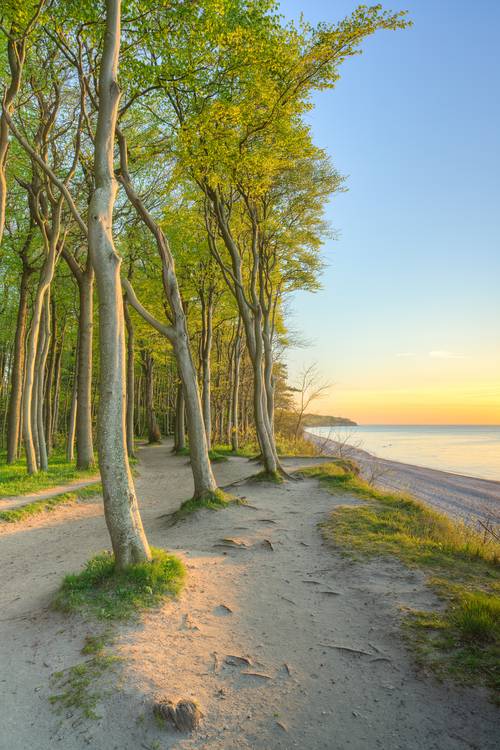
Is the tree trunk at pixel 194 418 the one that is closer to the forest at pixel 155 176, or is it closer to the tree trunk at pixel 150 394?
the forest at pixel 155 176

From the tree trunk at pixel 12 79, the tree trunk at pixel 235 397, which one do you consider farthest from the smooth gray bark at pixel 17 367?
the tree trunk at pixel 235 397

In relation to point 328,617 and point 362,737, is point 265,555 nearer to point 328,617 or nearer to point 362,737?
point 328,617

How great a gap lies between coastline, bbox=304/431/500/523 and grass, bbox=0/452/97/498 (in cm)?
1241

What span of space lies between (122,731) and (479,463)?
37.9 metres

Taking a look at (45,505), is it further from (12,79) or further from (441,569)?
(12,79)

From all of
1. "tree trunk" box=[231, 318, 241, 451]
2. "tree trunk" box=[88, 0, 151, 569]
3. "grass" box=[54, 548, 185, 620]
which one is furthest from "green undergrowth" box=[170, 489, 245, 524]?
"tree trunk" box=[231, 318, 241, 451]

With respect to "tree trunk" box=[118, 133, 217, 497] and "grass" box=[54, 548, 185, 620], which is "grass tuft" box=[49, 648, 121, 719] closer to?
"grass" box=[54, 548, 185, 620]

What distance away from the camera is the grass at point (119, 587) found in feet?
16.9

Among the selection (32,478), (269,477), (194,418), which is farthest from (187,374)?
(32,478)

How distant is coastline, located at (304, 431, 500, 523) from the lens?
18031 millimetres

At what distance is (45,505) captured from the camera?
11445mm

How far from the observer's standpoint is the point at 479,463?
36250 mm

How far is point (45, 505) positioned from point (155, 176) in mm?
13393

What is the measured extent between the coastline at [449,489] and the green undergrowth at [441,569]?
21.1ft
